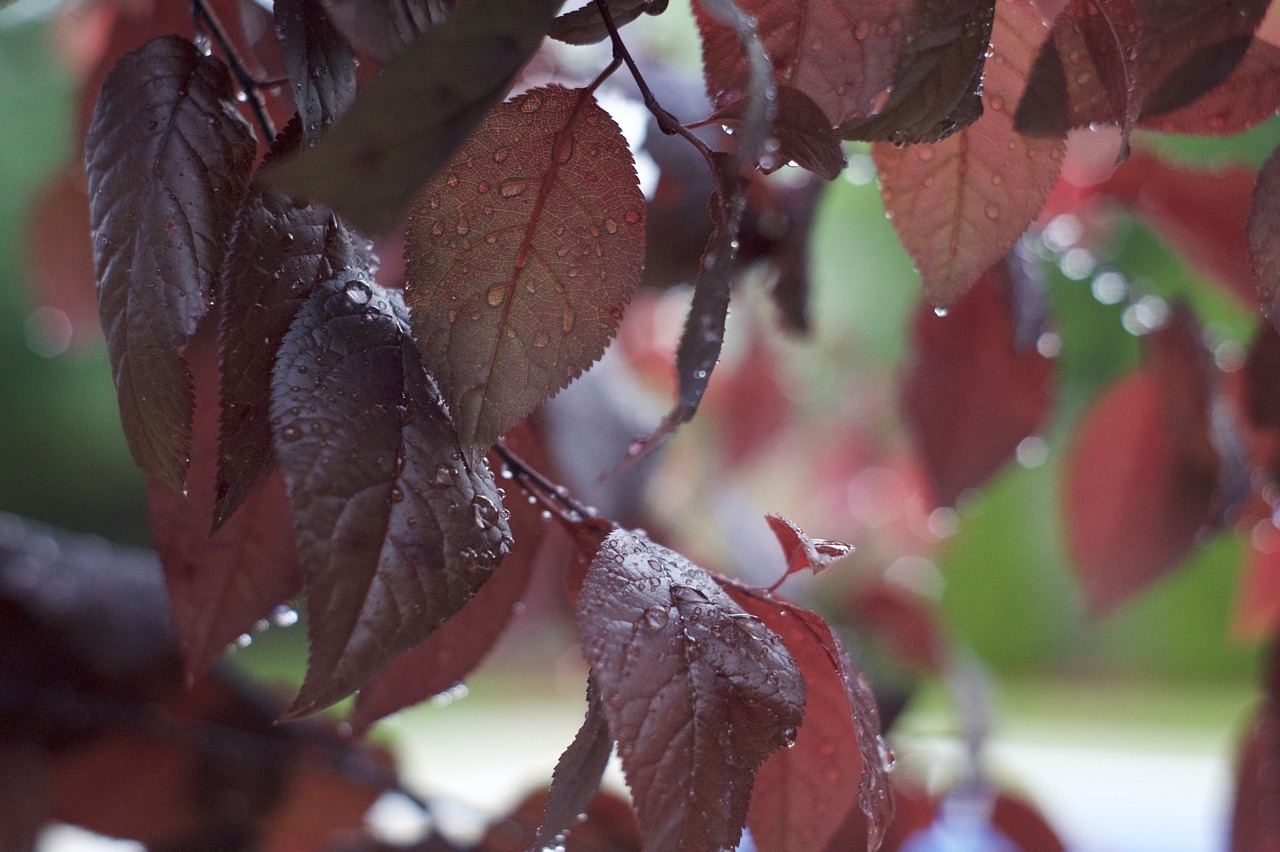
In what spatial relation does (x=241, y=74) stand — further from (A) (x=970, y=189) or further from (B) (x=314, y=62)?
(A) (x=970, y=189)

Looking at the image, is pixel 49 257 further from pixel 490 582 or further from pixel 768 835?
pixel 768 835

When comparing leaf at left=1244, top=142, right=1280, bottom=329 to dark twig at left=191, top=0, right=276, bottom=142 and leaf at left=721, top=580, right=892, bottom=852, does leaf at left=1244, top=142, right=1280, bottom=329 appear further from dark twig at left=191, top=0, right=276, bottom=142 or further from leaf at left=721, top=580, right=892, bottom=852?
dark twig at left=191, top=0, right=276, bottom=142

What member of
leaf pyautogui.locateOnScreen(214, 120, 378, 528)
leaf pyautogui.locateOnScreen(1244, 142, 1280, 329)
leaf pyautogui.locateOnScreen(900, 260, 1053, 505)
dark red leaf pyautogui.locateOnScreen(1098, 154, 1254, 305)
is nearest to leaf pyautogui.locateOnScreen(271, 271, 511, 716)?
leaf pyautogui.locateOnScreen(214, 120, 378, 528)

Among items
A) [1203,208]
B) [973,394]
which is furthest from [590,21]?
[1203,208]

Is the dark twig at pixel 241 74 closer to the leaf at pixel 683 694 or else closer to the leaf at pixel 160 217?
the leaf at pixel 160 217

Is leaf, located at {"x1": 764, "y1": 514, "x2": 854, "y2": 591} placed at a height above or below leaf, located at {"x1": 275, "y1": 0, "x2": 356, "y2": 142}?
below

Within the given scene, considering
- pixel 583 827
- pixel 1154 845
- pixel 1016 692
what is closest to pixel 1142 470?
pixel 583 827
